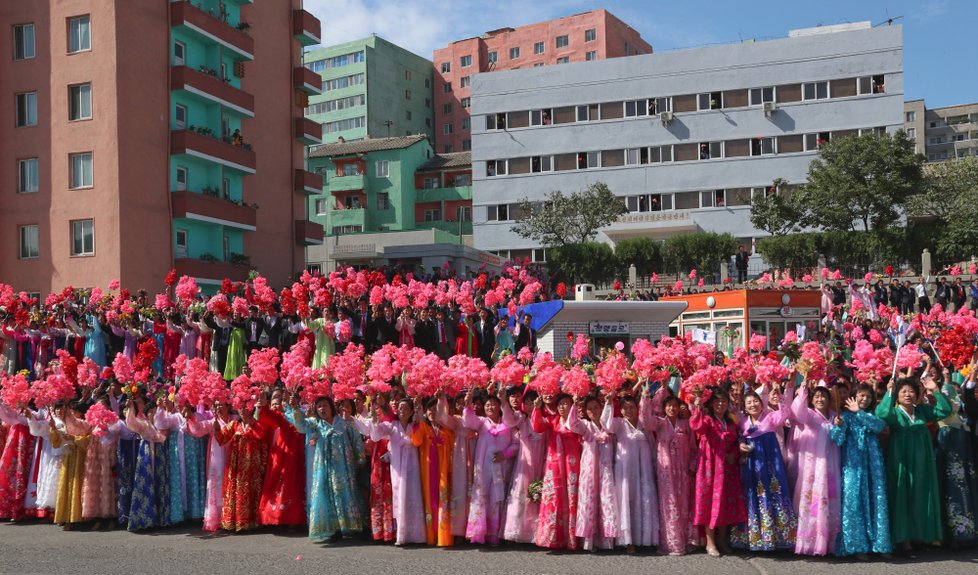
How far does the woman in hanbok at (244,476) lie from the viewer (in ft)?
32.6

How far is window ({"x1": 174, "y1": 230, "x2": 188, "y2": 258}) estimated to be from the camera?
30.1m

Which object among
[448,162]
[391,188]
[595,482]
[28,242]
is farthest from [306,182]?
[595,482]

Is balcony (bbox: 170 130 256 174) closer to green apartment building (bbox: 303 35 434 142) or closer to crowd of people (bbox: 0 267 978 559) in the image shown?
crowd of people (bbox: 0 267 978 559)

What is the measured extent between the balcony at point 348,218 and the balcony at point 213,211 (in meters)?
22.1

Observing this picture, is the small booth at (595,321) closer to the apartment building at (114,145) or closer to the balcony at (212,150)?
the apartment building at (114,145)

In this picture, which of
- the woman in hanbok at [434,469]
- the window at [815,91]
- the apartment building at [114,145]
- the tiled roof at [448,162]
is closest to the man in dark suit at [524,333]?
the woman in hanbok at [434,469]

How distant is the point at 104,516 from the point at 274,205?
26191 millimetres

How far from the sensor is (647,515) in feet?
28.6

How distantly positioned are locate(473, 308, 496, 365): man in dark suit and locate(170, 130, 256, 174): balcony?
16.6 meters

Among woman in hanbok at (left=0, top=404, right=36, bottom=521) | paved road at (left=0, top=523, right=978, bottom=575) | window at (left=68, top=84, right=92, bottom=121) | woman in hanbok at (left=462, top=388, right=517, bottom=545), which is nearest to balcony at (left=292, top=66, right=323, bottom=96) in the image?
window at (left=68, top=84, right=92, bottom=121)

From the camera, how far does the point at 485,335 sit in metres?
16.7

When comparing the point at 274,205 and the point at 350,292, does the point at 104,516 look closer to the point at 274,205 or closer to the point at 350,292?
the point at 350,292

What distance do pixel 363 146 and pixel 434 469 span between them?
1913 inches

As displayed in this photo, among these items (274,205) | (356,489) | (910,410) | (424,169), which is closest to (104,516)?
(356,489)
